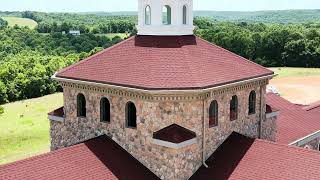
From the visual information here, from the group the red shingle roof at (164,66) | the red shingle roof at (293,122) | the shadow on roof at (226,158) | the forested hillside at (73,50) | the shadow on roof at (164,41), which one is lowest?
the forested hillside at (73,50)

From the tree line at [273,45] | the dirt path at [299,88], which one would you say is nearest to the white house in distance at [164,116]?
the dirt path at [299,88]

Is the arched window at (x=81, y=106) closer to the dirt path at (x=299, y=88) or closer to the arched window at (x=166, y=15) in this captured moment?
the arched window at (x=166, y=15)

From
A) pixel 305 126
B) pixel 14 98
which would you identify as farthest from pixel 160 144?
pixel 14 98

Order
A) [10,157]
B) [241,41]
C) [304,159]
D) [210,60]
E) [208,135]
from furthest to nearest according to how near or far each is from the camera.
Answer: [241,41] < [10,157] < [210,60] < [208,135] < [304,159]

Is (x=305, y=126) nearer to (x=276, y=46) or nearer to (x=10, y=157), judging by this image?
(x=10, y=157)

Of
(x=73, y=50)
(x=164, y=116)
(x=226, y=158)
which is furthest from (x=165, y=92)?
(x=73, y=50)
